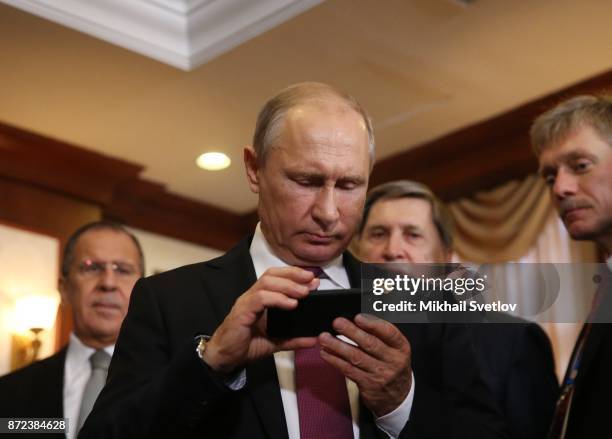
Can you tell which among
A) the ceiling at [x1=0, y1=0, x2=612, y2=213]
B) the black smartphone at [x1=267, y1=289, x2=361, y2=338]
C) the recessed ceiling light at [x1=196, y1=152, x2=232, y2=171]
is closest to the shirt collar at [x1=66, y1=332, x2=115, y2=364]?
the black smartphone at [x1=267, y1=289, x2=361, y2=338]

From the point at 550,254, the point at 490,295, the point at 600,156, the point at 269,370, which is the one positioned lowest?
the point at 269,370

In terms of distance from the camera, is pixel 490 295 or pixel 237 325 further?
pixel 490 295

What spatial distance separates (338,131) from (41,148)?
428cm

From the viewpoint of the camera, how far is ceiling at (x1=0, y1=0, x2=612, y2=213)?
4742 mm

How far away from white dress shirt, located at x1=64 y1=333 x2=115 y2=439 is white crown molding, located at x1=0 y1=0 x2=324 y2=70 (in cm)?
186

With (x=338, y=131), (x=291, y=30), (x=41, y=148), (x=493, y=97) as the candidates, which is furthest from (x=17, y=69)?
(x=338, y=131)

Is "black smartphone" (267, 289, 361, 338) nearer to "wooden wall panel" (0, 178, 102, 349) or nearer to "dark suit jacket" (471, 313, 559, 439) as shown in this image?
"dark suit jacket" (471, 313, 559, 439)

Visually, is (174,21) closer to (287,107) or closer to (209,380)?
(287,107)

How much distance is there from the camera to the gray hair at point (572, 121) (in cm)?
290

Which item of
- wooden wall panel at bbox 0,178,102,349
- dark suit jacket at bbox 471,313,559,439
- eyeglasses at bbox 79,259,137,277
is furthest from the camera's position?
wooden wall panel at bbox 0,178,102,349

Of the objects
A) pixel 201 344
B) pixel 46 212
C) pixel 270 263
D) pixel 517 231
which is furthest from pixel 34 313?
pixel 201 344

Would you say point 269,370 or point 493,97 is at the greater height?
point 493,97

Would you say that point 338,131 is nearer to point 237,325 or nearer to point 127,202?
point 237,325

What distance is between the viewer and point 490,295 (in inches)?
82.3
